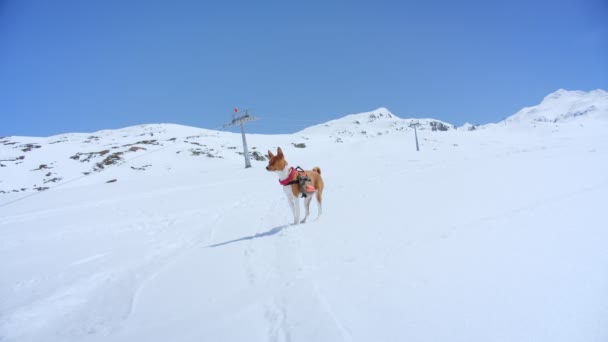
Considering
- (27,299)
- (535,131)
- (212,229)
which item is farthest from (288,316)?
(535,131)

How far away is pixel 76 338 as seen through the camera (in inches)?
127

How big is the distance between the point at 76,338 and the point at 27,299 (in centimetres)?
218

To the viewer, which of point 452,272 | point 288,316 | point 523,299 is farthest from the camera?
point 452,272

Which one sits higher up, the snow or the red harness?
the red harness

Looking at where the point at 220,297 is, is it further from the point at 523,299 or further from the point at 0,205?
the point at 0,205

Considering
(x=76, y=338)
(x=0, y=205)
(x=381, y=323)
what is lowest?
(x=76, y=338)

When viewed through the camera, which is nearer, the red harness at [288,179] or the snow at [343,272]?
the snow at [343,272]

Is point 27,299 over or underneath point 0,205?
underneath

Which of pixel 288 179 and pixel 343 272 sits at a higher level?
pixel 288 179

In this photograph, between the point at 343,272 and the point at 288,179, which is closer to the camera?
the point at 343,272

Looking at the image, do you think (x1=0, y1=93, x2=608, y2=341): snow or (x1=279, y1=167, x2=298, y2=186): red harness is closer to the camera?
(x1=0, y1=93, x2=608, y2=341): snow

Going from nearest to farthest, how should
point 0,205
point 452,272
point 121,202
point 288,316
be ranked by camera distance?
1. point 288,316
2. point 452,272
3. point 121,202
4. point 0,205

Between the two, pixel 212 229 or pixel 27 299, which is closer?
pixel 27 299

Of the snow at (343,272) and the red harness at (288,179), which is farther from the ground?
the red harness at (288,179)
